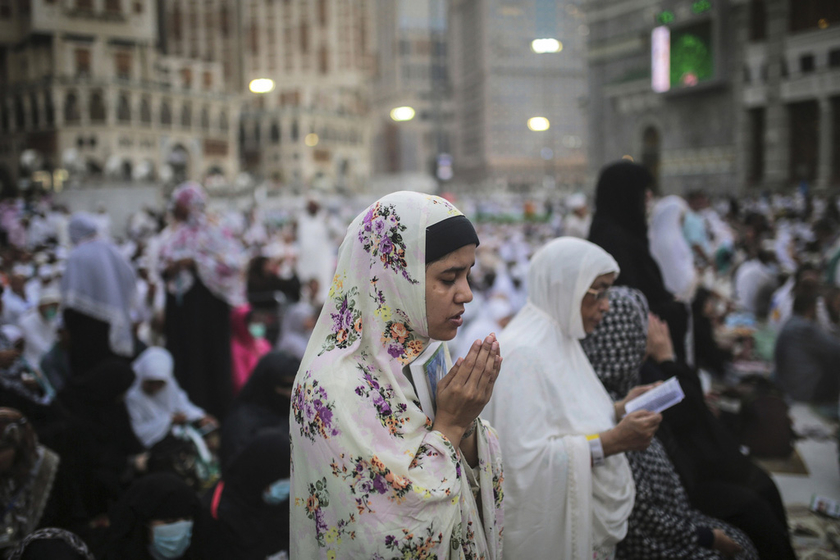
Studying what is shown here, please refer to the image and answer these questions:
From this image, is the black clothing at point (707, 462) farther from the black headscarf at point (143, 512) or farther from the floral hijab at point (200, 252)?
the floral hijab at point (200, 252)

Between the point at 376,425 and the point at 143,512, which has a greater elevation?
the point at 376,425

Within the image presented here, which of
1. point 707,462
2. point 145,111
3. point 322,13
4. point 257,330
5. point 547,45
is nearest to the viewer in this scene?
point 707,462

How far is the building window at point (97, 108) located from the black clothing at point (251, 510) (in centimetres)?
3272

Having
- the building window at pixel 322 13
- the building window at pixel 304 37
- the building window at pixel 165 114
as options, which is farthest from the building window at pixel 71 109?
the building window at pixel 322 13

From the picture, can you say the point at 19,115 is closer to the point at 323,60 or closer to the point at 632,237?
the point at 632,237

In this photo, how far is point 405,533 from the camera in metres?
1.34

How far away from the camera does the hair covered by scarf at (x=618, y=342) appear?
7.96 ft

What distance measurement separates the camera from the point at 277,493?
261 centimetres

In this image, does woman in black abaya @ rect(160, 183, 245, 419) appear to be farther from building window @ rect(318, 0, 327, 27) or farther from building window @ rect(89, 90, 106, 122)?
building window @ rect(318, 0, 327, 27)

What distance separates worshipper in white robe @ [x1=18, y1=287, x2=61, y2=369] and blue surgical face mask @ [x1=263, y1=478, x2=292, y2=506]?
139 inches

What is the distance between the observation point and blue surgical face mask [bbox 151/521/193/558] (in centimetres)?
252

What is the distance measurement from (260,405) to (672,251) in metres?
2.95

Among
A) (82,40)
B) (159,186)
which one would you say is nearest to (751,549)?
(159,186)

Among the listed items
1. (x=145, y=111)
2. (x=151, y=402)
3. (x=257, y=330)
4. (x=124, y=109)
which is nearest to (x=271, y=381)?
(x=151, y=402)
